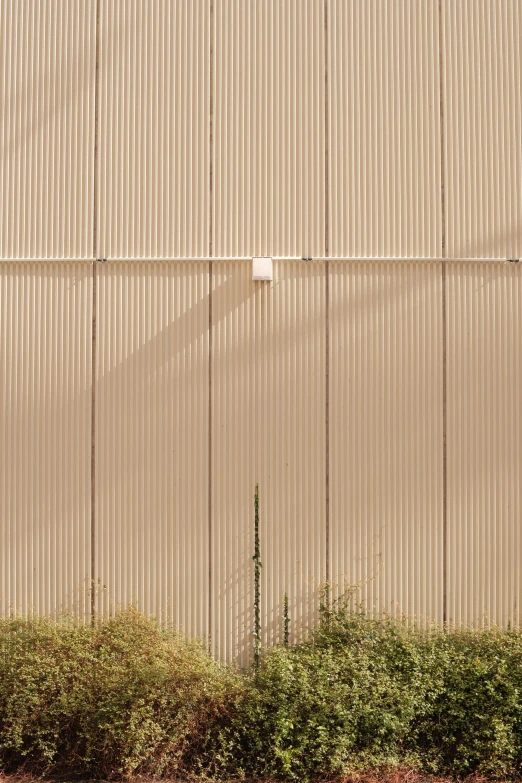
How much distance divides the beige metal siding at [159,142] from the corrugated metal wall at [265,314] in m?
0.02

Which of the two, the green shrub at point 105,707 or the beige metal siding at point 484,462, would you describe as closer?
the green shrub at point 105,707

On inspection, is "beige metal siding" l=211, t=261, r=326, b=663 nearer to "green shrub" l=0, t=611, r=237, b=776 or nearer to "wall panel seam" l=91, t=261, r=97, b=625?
"green shrub" l=0, t=611, r=237, b=776

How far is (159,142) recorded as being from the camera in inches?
291

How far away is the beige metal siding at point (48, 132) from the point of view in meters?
7.44

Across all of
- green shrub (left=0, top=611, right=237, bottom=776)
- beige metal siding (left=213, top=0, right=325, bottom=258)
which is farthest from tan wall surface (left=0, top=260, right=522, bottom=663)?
green shrub (left=0, top=611, right=237, bottom=776)

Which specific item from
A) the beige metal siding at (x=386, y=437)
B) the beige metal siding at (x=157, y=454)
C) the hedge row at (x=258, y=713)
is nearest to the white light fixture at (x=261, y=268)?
the beige metal siding at (x=157, y=454)

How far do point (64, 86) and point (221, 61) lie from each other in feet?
5.40

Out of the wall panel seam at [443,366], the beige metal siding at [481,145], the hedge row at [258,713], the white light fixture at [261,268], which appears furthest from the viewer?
the beige metal siding at [481,145]

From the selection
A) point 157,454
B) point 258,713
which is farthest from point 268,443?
point 258,713

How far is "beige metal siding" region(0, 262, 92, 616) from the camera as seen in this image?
7.34 m

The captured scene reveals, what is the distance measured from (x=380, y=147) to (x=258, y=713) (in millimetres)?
5548

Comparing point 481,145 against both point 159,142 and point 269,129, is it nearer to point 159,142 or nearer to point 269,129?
point 269,129

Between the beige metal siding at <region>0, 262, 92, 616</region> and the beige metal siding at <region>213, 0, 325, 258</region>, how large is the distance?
5.64 feet

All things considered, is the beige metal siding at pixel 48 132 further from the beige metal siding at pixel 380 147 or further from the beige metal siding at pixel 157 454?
the beige metal siding at pixel 380 147
